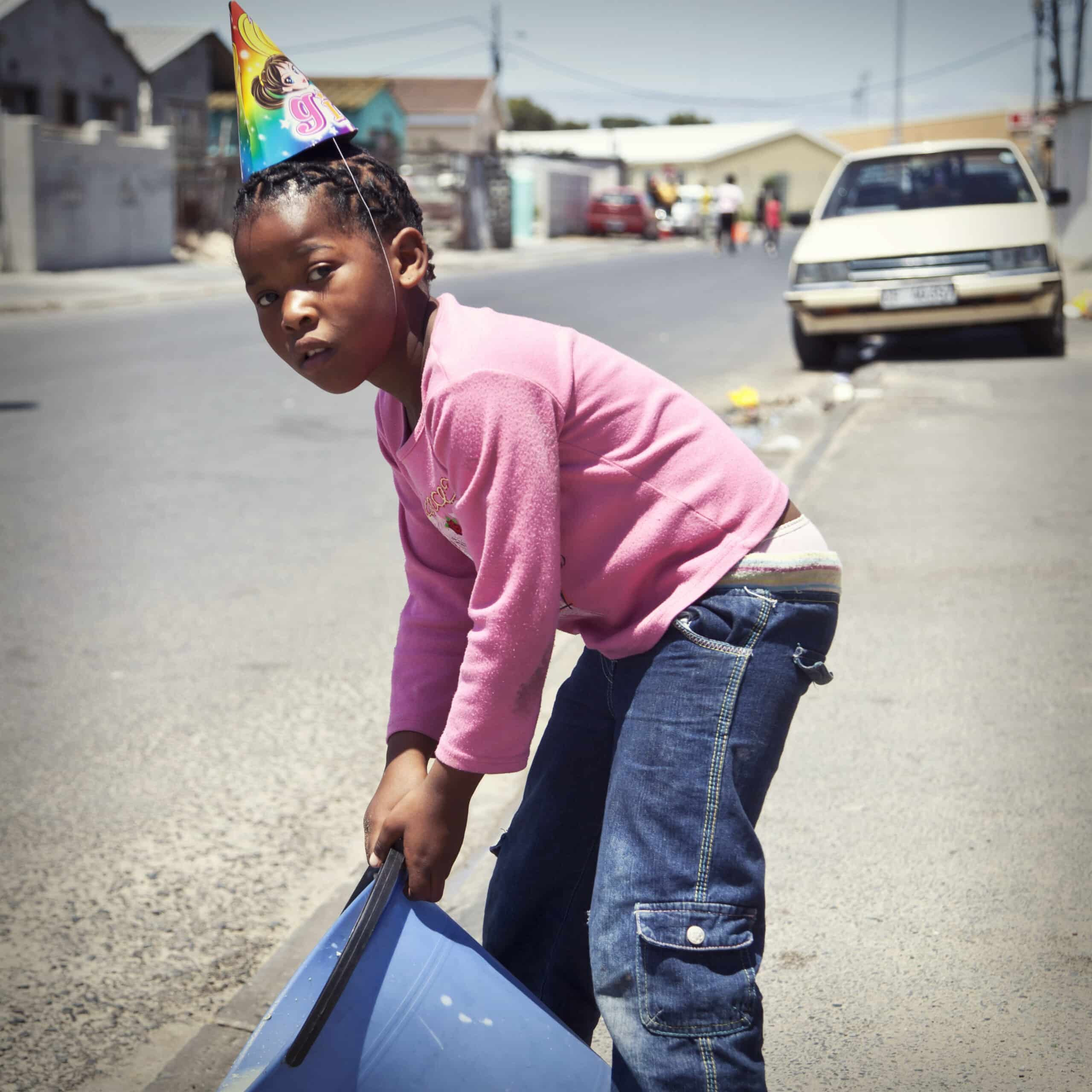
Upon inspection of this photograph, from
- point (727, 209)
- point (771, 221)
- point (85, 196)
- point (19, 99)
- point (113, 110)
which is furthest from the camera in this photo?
point (113, 110)

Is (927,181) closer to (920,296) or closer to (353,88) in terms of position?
(920,296)

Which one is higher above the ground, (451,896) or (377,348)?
(377,348)

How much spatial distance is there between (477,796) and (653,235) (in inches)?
1626

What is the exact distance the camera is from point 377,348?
1.66 meters

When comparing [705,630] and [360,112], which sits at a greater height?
[360,112]

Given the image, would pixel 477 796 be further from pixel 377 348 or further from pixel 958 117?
pixel 958 117

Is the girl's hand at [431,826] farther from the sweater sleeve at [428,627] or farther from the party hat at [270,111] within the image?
the party hat at [270,111]

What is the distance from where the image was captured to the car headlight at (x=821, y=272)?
32.6 ft

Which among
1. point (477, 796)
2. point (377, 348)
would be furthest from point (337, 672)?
point (377, 348)

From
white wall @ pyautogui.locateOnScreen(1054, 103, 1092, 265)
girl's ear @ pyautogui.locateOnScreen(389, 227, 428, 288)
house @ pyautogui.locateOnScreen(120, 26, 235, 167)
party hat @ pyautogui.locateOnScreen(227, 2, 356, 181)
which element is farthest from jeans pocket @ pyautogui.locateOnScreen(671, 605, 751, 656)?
house @ pyautogui.locateOnScreen(120, 26, 235, 167)

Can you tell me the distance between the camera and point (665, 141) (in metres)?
79.2

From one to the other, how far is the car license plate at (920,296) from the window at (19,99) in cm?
2599

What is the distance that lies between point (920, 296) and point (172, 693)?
23.8ft

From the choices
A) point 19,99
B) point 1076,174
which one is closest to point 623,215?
point 19,99
